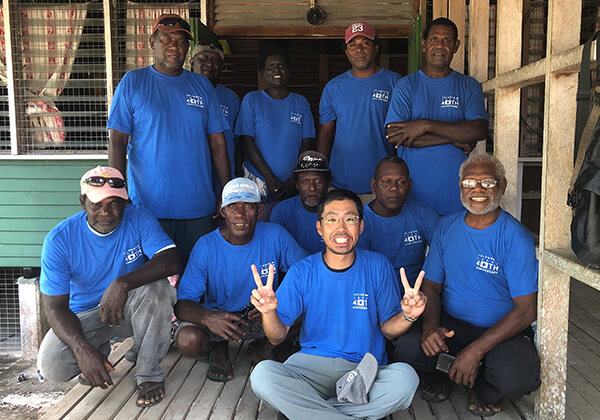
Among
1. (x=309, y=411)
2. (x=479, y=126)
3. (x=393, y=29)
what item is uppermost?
(x=393, y=29)

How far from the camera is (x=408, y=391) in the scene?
219cm

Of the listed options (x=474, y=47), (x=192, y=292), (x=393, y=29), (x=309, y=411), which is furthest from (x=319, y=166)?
(x=393, y=29)

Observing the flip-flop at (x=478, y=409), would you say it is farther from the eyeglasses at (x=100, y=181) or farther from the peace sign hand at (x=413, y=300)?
the eyeglasses at (x=100, y=181)

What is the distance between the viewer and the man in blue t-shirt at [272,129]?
11.5ft

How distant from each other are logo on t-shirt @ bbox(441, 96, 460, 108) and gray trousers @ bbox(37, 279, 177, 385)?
1.77 m

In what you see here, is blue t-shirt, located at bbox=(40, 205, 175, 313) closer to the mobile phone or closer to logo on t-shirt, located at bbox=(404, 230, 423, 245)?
logo on t-shirt, located at bbox=(404, 230, 423, 245)

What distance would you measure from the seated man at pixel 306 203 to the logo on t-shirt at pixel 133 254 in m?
0.83

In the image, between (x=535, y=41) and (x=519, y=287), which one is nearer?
(x=519, y=287)

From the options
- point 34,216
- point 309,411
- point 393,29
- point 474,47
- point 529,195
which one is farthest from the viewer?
point 529,195

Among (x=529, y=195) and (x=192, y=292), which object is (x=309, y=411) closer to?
(x=192, y=292)

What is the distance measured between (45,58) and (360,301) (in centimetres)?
459

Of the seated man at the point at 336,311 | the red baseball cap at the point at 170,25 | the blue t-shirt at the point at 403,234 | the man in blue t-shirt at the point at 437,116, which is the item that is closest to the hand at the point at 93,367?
the seated man at the point at 336,311

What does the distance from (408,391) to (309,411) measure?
1.33 ft

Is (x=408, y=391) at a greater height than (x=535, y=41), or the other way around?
(x=535, y=41)
